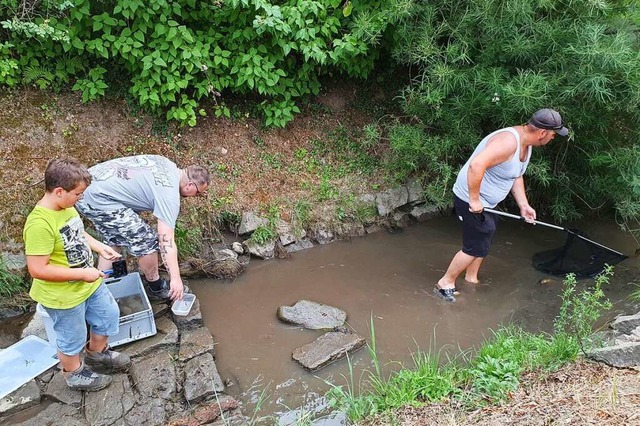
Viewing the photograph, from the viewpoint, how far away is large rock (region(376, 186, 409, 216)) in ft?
18.7

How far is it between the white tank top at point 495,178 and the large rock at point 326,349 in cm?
155

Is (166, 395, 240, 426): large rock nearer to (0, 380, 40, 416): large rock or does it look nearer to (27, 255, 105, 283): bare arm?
(0, 380, 40, 416): large rock

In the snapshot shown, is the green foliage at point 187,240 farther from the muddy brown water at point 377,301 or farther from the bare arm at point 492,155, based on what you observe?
the bare arm at point 492,155

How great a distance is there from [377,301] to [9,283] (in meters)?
3.12

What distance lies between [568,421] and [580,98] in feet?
10.3

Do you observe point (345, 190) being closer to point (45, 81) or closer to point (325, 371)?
point (325, 371)

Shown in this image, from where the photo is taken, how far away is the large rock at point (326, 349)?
3778 millimetres

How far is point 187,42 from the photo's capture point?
5.02 m

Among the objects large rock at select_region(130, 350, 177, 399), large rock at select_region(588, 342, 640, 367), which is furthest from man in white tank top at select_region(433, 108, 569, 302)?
large rock at select_region(130, 350, 177, 399)

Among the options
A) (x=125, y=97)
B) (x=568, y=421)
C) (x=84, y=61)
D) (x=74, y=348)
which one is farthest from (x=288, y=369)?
(x=84, y=61)

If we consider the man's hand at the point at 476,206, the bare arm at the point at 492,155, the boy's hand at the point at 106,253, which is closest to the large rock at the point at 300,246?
the man's hand at the point at 476,206

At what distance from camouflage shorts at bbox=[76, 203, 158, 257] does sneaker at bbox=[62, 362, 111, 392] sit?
95 cm

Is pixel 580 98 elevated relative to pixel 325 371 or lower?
elevated

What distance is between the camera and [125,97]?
5430mm
